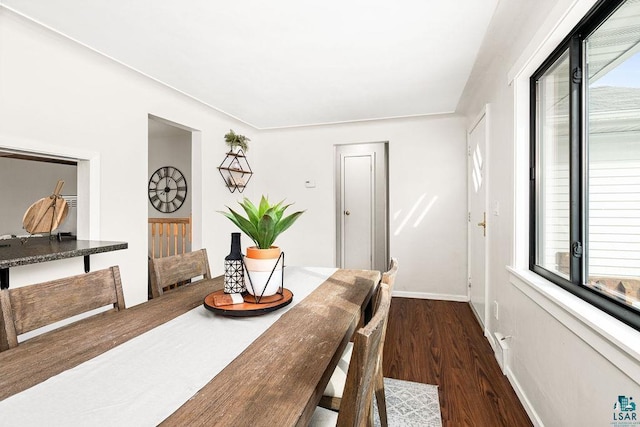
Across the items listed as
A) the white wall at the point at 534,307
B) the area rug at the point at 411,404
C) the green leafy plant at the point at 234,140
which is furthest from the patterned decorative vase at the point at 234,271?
the green leafy plant at the point at 234,140

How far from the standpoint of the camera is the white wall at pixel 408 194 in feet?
13.1

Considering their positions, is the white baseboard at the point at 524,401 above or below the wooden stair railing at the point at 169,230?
below

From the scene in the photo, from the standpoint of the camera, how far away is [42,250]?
1919 mm

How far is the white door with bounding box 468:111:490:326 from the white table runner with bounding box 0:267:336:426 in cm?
251

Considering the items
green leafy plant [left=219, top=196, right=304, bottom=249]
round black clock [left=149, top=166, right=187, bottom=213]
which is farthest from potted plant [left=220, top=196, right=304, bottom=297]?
round black clock [left=149, top=166, right=187, bottom=213]

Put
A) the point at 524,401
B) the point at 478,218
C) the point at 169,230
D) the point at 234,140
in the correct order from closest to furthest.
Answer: the point at 524,401 → the point at 478,218 → the point at 169,230 → the point at 234,140

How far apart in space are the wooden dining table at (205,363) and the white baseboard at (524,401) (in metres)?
1.19

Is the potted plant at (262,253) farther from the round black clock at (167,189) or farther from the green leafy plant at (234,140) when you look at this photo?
the round black clock at (167,189)

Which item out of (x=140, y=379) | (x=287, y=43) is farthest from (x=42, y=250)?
(x=287, y=43)

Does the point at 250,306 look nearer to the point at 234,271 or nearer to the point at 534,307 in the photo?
the point at 234,271

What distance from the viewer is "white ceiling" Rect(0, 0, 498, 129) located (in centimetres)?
183

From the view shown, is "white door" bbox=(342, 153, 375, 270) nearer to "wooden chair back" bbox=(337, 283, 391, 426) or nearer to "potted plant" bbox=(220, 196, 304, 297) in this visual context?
"potted plant" bbox=(220, 196, 304, 297)

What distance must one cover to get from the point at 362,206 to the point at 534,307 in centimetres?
294

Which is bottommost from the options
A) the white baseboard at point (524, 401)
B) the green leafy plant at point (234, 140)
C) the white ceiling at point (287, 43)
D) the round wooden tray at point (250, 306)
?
the white baseboard at point (524, 401)
